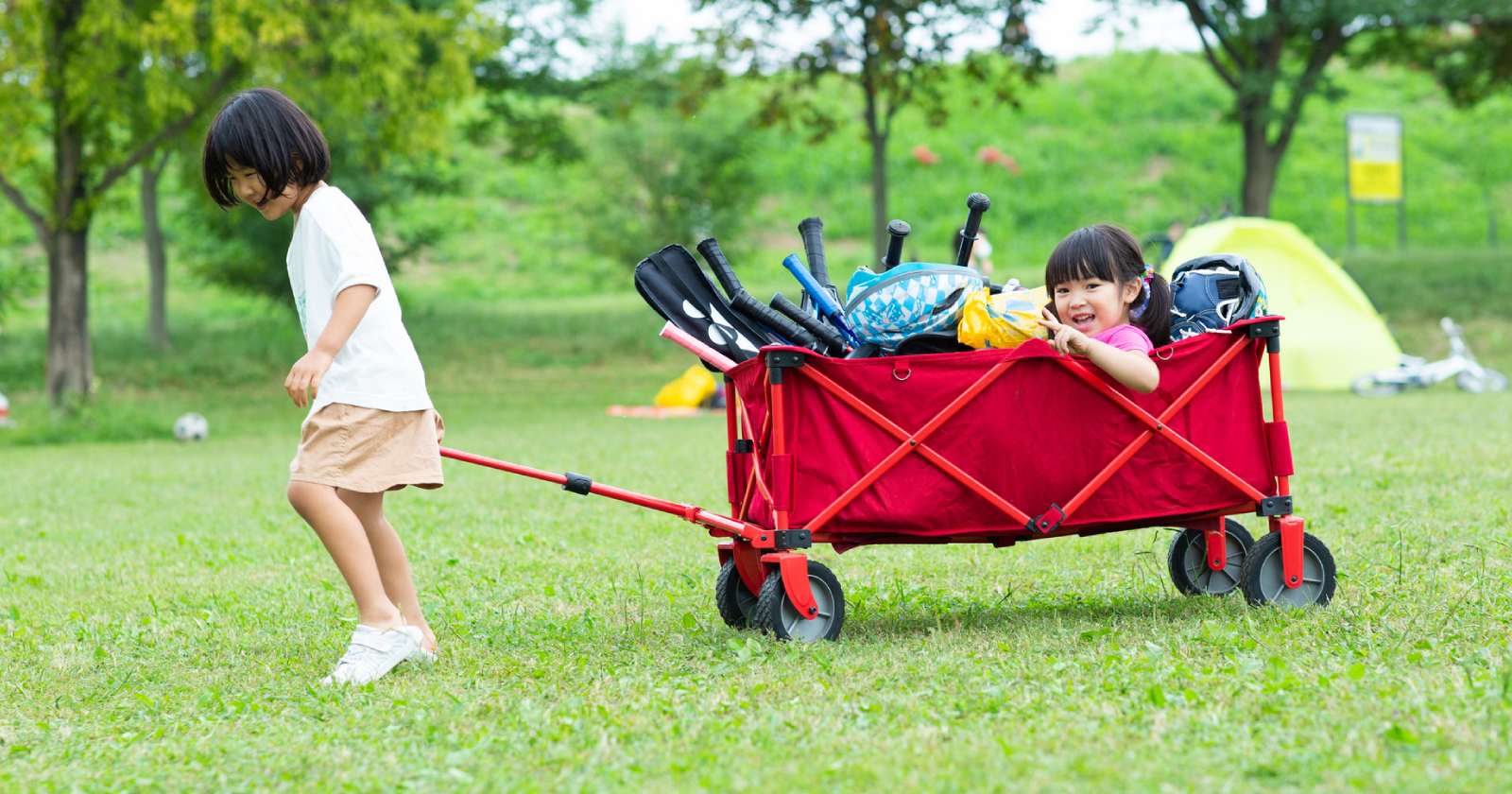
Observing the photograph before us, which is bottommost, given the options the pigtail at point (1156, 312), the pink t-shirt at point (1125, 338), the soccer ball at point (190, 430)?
the soccer ball at point (190, 430)

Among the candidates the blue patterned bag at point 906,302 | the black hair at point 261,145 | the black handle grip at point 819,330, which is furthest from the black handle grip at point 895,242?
the black hair at point 261,145

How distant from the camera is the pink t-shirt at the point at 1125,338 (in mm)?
4367

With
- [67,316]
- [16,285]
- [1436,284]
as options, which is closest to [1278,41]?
[1436,284]

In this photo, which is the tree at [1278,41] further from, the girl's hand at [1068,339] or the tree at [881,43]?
the girl's hand at [1068,339]

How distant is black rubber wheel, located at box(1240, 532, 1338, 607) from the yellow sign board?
70.7 feet

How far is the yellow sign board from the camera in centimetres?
2461

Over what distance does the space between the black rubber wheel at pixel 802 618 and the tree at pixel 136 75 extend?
11.6 metres

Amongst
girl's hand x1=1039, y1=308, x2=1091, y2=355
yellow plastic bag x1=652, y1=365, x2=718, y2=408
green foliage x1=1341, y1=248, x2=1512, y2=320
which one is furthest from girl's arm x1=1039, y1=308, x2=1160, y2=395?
green foliage x1=1341, y1=248, x2=1512, y2=320

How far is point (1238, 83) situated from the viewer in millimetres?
21578

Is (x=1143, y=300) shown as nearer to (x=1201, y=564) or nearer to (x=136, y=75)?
(x=1201, y=564)

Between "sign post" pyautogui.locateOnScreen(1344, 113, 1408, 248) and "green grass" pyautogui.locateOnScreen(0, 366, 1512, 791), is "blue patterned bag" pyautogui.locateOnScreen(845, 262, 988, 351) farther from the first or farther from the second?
"sign post" pyautogui.locateOnScreen(1344, 113, 1408, 248)

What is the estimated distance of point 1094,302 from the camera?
443 centimetres

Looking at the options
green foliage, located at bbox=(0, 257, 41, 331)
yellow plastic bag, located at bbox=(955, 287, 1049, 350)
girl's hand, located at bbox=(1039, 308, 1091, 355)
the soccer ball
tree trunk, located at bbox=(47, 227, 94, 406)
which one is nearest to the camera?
girl's hand, located at bbox=(1039, 308, 1091, 355)

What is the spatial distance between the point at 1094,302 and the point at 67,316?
14273mm
